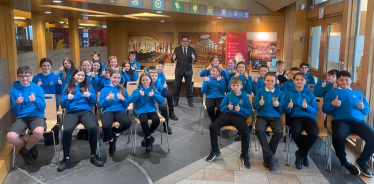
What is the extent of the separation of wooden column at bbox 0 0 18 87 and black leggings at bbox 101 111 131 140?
67.0 inches

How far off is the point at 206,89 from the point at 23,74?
3.17m

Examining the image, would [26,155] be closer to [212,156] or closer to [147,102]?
[147,102]

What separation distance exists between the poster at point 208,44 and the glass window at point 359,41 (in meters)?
5.30

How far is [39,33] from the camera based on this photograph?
7.51 meters

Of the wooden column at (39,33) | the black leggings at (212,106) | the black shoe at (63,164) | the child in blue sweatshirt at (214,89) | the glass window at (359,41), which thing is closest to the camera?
the black shoe at (63,164)

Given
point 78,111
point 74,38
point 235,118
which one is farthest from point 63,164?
point 74,38

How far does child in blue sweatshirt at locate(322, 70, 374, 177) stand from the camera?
13.2 ft

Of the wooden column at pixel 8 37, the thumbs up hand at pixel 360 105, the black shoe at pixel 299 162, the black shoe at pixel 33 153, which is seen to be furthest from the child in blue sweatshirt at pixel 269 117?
the wooden column at pixel 8 37

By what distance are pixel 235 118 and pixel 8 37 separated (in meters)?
3.76

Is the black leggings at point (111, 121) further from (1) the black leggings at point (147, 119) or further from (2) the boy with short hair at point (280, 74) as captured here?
(2) the boy with short hair at point (280, 74)

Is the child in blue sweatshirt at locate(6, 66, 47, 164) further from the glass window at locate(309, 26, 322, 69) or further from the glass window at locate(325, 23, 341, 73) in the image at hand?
the glass window at locate(309, 26, 322, 69)

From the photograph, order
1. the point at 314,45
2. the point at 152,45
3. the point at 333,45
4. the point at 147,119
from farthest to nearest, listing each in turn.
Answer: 1. the point at 152,45
2. the point at 314,45
3. the point at 333,45
4. the point at 147,119

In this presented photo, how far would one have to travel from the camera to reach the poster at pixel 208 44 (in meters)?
10.0

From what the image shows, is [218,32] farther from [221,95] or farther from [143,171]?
[143,171]
